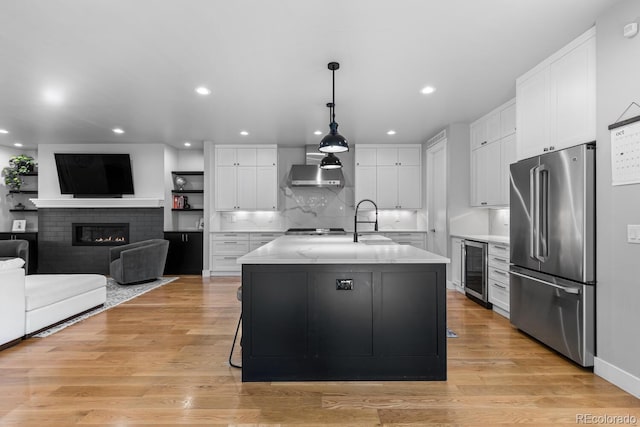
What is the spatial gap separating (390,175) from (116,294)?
5.07 metres

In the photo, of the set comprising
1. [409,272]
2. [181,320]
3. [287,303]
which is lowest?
[181,320]

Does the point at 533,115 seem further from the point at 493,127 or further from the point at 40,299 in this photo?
the point at 40,299

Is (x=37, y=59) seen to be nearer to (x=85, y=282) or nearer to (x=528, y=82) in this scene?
(x=85, y=282)

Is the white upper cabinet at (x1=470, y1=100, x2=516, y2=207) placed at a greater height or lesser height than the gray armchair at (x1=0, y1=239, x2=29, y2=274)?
greater

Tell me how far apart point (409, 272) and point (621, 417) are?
1408 millimetres

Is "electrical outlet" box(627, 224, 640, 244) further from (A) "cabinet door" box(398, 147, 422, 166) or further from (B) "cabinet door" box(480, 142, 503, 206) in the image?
(A) "cabinet door" box(398, 147, 422, 166)

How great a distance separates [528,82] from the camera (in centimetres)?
327

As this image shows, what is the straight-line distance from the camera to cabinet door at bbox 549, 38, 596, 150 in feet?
8.32

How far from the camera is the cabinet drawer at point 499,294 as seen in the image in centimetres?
384

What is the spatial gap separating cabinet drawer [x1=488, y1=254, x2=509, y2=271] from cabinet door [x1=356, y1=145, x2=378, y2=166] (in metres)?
3.13

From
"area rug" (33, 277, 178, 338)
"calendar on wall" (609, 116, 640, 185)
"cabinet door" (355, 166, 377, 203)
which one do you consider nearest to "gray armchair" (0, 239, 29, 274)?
"area rug" (33, 277, 178, 338)

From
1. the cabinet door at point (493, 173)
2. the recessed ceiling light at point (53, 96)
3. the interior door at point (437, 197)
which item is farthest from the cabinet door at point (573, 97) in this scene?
the recessed ceiling light at point (53, 96)

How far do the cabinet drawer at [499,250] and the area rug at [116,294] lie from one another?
4.82 meters

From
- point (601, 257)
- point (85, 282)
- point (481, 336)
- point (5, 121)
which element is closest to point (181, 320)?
point (85, 282)
